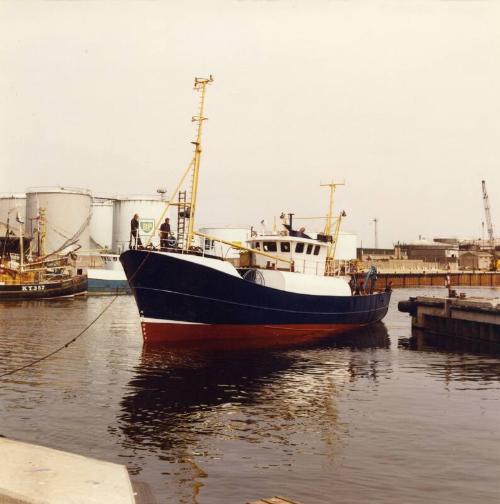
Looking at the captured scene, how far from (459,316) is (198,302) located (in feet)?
56.1

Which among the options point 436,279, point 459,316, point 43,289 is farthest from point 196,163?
point 436,279

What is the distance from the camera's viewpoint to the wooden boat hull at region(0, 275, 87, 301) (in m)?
61.6

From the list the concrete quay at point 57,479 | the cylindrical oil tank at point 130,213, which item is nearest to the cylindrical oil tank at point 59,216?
the cylindrical oil tank at point 130,213

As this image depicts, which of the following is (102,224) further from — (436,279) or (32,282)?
(436,279)

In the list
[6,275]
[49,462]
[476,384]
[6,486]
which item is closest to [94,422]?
[49,462]

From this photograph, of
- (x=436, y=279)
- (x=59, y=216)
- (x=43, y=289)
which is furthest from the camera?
(x=436, y=279)

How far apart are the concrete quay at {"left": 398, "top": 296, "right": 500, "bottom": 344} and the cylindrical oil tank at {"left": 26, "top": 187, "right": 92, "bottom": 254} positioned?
56839 mm

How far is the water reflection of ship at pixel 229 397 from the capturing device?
44.6ft

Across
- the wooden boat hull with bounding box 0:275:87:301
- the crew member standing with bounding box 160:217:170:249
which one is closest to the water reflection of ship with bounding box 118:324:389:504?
the crew member standing with bounding box 160:217:170:249

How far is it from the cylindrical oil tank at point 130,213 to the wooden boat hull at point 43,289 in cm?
2049

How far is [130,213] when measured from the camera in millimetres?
90750

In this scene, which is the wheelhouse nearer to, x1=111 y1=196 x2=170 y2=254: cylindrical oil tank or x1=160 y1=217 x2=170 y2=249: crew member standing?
x1=160 y1=217 x2=170 y2=249: crew member standing

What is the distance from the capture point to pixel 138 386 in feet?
63.7

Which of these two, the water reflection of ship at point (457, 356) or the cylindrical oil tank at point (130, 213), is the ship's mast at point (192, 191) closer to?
the water reflection of ship at point (457, 356)
